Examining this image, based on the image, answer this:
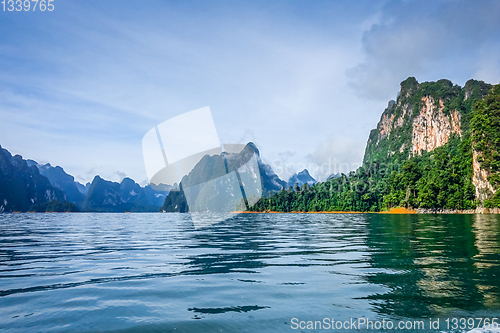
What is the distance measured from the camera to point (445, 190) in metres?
110

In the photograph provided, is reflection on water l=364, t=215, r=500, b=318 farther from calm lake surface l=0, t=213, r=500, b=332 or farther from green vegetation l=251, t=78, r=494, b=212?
green vegetation l=251, t=78, r=494, b=212

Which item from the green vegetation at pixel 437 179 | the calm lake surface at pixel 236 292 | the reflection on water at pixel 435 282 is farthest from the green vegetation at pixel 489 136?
the calm lake surface at pixel 236 292

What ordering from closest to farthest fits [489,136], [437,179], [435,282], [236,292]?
[236,292], [435,282], [489,136], [437,179]

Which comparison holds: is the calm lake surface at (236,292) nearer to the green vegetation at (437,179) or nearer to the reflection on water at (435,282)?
the reflection on water at (435,282)

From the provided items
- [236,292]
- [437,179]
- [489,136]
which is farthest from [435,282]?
[437,179]

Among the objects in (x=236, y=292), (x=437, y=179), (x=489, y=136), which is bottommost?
(x=236, y=292)

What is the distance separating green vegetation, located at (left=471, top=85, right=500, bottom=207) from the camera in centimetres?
9238

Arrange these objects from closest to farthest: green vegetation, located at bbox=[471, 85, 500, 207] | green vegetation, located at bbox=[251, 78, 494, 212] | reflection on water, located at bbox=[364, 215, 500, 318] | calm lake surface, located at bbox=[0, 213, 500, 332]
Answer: calm lake surface, located at bbox=[0, 213, 500, 332] < reflection on water, located at bbox=[364, 215, 500, 318] < green vegetation, located at bbox=[471, 85, 500, 207] < green vegetation, located at bbox=[251, 78, 494, 212]

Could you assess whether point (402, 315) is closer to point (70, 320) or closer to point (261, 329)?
point (261, 329)

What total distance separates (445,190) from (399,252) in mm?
114657

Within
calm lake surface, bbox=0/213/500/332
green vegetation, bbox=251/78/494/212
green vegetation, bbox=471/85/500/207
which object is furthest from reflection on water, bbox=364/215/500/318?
green vegetation, bbox=471/85/500/207

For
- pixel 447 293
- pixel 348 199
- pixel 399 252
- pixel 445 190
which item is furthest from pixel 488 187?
pixel 447 293

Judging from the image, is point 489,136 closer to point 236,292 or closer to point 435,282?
point 435,282

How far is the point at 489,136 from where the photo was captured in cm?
9550
